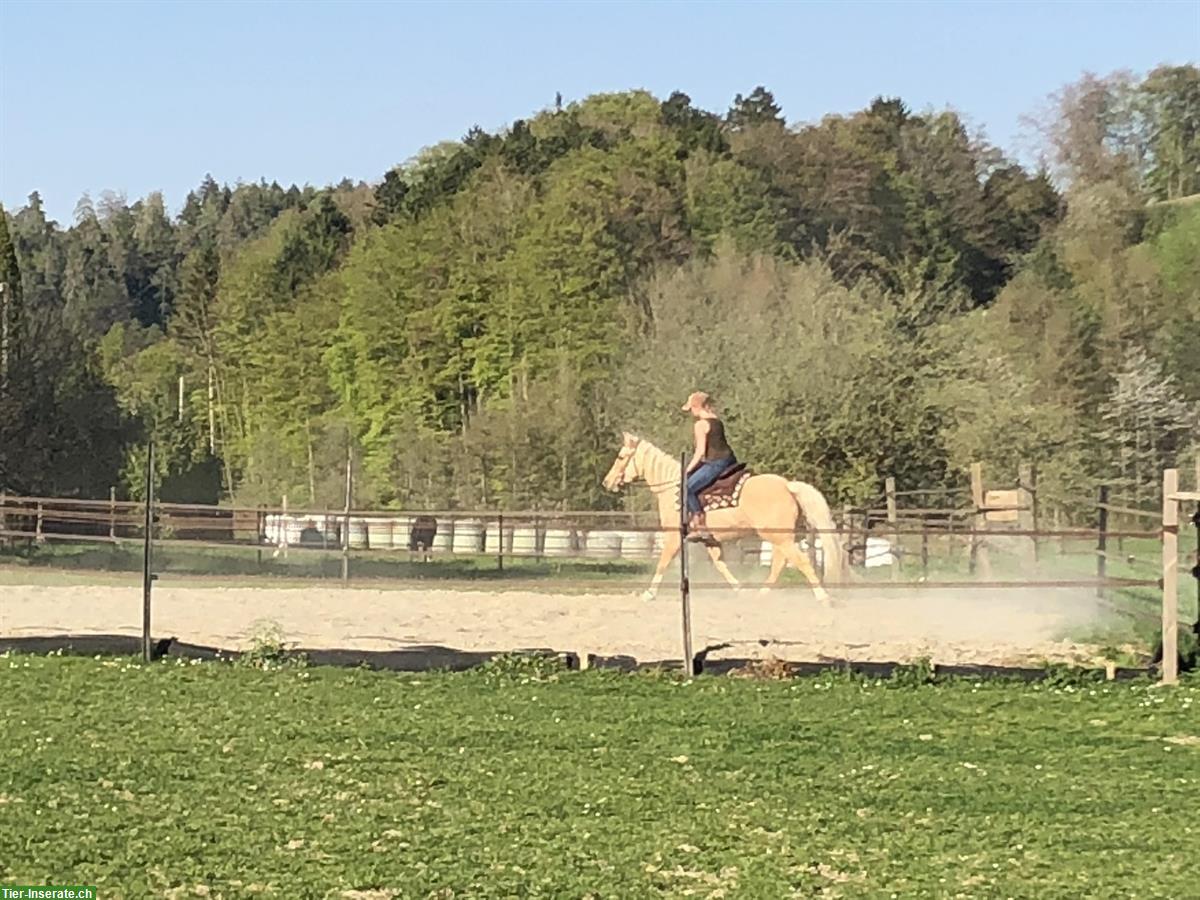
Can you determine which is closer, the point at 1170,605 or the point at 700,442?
the point at 1170,605

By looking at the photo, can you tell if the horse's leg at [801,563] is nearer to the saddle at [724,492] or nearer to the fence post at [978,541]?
the saddle at [724,492]

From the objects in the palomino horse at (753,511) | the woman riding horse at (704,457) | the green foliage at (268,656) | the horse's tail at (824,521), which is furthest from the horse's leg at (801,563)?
the green foliage at (268,656)

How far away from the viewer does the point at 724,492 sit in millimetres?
15969

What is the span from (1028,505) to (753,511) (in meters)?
3.13

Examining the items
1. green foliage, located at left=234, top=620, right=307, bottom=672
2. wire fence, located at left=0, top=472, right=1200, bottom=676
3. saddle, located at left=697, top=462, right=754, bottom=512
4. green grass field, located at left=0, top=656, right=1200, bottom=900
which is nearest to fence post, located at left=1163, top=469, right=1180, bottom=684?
wire fence, located at left=0, top=472, right=1200, bottom=676

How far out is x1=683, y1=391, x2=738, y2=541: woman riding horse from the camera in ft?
52.6

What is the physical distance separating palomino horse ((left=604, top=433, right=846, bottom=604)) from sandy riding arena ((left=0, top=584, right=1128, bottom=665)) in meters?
0.44

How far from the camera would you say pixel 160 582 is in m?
18.9

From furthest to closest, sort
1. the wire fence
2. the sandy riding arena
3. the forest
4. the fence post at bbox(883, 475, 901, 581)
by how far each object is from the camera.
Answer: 1. the forest
2. the fence post at bbox(883, 475, 901, 581)
3. the wire fence
4. the sandy riding arena

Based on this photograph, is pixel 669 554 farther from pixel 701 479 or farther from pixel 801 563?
pixel 801 563

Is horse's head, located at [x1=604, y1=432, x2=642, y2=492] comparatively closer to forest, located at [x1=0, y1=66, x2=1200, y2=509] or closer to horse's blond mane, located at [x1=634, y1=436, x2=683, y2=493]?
horse's blond mane, located at [x1=634, y1=436, x2=683, y2=493]

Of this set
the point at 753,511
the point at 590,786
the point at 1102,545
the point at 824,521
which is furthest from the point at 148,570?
the point at 1102,545

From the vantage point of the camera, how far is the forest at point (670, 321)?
2959cm

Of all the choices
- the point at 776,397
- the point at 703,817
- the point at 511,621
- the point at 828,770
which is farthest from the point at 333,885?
the point at 776,397
